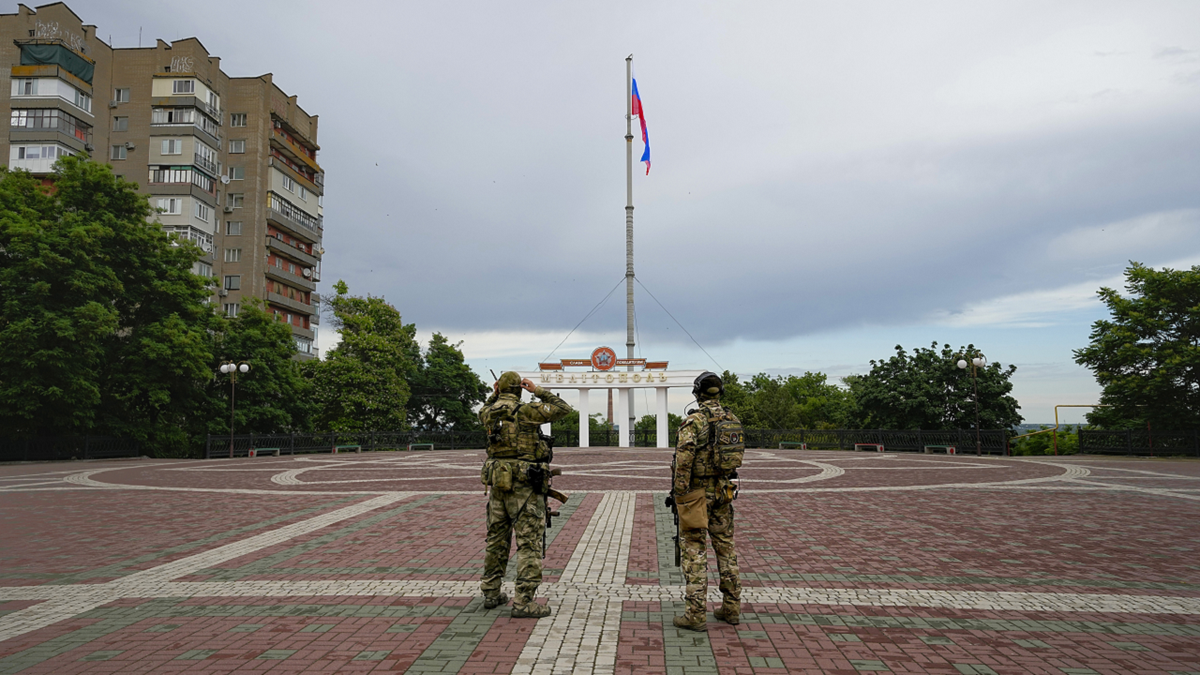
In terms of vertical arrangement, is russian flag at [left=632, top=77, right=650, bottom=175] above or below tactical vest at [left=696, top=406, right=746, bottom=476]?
above

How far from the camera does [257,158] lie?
170 feet

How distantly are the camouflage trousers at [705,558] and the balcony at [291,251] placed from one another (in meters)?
54.6

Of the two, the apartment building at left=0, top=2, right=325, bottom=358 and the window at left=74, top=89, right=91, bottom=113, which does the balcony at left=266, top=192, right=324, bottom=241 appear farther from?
the window at left=74, top=89, right=91, bottom=113

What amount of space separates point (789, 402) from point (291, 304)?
137ft

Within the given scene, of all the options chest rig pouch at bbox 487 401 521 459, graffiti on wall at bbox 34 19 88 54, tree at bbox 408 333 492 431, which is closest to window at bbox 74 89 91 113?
graffiti on wall at bbox 34 19 88 54

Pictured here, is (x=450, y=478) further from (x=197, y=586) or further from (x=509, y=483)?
(x=509, y=483)

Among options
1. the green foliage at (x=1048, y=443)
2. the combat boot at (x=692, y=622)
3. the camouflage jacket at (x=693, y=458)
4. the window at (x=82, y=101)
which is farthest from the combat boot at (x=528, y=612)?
the window at (x=82, y=101)

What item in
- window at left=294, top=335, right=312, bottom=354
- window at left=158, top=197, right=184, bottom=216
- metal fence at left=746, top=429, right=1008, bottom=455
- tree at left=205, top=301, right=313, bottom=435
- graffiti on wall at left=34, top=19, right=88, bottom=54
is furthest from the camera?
window at left=294, top=335, right=312, bottom=354

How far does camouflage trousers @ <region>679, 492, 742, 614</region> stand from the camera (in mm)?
5105

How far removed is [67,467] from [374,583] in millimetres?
23228

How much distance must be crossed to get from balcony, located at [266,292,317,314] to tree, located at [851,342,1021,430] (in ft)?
143

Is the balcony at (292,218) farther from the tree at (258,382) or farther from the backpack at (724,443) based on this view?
the backpack at (724,443)

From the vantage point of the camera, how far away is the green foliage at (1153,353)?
26.7 meters

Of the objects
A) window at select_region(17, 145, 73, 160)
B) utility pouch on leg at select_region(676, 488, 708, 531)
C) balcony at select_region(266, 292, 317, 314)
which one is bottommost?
utility pouch on leg at select_region(676, 488, 708, 531)
